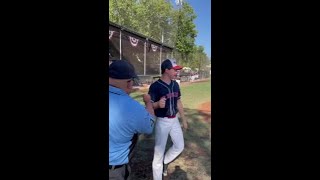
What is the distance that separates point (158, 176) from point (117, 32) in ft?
18.4

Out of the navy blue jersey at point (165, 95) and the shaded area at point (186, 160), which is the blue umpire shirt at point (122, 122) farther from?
the shaded area at point (186, 160)

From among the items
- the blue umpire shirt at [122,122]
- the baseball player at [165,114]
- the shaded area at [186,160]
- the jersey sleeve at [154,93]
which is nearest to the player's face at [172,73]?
the baseball player at [165,114]

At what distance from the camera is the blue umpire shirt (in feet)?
4.47

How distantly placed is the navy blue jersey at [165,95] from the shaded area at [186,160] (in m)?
0.71

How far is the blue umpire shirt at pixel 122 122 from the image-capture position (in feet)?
4.47

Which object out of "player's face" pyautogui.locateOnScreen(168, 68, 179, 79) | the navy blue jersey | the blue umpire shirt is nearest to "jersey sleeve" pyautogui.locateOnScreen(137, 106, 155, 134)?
the blue umpire shirt

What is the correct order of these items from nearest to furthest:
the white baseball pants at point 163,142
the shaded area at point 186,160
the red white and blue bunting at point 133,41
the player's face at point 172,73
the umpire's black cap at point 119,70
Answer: the umpire's black cap at point 119,70
the white baseball pants at point 163,142
the player's face at point 172,73
the shaded area at point 186,160
the red white and blue bunting at point 133,41

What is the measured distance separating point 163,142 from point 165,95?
429 mm

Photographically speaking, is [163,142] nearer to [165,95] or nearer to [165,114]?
[165,114]

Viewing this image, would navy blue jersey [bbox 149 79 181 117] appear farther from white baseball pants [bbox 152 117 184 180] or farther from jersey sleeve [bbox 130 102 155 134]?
jersey sleeve [bbox 130 102 155 134]
